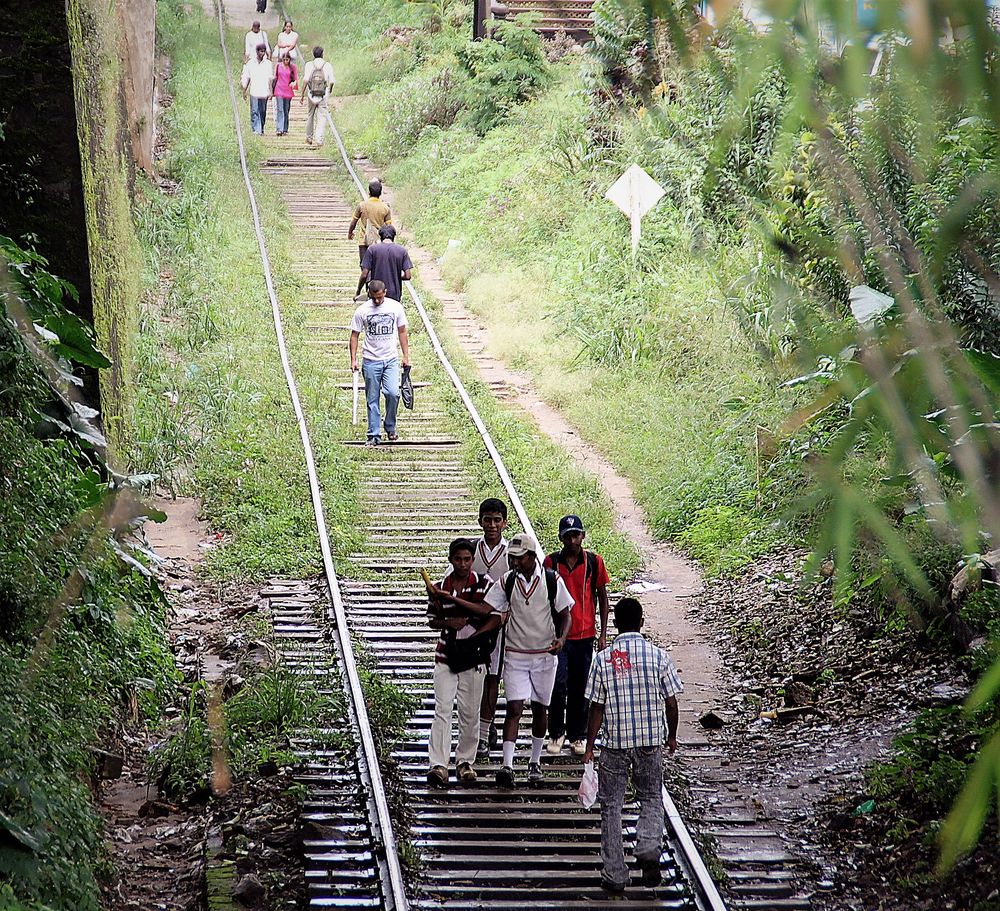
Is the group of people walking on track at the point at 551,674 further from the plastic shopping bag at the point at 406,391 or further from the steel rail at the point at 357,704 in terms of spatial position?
the plastic shopping bag at the point at 406,391

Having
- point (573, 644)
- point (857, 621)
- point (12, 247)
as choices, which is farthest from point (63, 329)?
point (857, 621)

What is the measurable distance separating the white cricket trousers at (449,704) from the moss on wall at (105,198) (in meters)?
3.80

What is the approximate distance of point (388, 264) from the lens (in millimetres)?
16234

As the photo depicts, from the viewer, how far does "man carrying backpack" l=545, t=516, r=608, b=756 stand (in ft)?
30.0

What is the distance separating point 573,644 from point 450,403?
8.49 m

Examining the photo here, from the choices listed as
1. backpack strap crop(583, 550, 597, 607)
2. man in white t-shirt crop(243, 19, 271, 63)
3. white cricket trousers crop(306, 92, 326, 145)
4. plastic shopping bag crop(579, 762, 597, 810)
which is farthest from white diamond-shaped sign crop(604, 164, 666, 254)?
man in white t-shirt crop(243, 19, 271, 63)

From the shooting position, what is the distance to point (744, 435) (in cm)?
1592

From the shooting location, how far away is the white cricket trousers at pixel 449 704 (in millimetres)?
Result: 8938

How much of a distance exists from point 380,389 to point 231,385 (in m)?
2.88

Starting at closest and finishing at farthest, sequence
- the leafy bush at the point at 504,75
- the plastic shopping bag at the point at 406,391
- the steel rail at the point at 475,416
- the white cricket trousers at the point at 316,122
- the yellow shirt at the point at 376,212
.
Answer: the steel rail at the point at 475,416
the plastic shopping bag at the point at 406,391
the yellow shirt at the point at 376,212
the leafy bush at the point at 504,75
the white cricket trousers at the point at 316,122

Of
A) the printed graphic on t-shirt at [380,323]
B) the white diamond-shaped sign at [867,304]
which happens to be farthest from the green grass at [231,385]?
the white diamond-shaped sign at [867,304]

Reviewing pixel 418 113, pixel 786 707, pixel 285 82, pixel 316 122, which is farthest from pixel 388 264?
pixel 316 122

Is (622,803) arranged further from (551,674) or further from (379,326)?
(379,326)

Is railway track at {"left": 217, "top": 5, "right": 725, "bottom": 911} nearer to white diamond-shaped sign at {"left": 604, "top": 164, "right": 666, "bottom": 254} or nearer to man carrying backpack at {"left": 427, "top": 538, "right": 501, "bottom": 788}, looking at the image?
man carrying backpack at {"left": 427, "top": 538, "right": 501, "bottom": 788}
